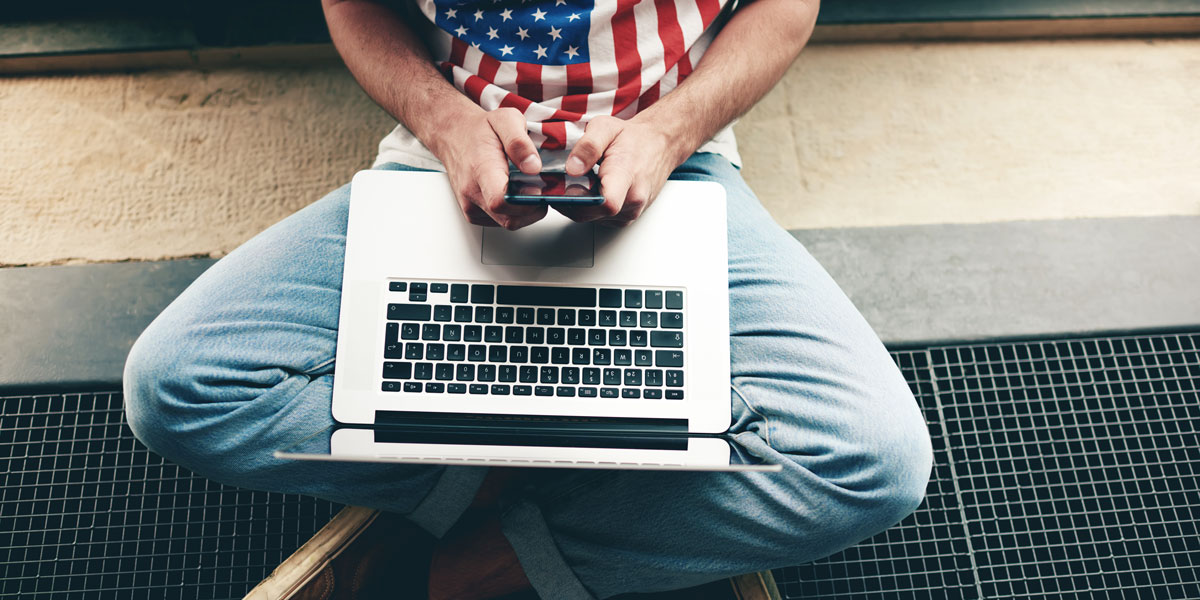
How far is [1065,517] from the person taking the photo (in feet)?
4.13

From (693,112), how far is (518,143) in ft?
0.99

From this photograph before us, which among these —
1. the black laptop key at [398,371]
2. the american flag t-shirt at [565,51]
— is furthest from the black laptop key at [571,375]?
the american flag t-shirt at [565,51]

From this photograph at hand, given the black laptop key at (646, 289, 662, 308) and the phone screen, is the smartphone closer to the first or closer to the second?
the phone screen

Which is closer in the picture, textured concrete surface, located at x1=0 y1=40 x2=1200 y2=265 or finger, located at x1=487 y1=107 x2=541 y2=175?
finger, located at x1=487 y1=107 x2=541 y2=175

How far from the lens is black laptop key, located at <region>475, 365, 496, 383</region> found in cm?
91

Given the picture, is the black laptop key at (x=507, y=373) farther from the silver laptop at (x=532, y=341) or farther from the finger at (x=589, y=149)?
the finger at (x=589, y=149)

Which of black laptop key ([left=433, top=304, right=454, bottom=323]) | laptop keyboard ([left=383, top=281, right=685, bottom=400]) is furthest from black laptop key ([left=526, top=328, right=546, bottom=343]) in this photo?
black laptop key ([left=433, top=304, right=454, bottom=323])

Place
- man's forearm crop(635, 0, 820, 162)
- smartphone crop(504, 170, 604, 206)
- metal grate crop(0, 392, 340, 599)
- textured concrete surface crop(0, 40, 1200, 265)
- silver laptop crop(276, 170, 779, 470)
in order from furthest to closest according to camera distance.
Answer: textured concrete surface crop(0, 40, 1200, 265) < metal grate crop(0, 392, 340, 599) < man's forearm crop(635, 0, 820, 162) < silver laptop crop(276, 170, 779, 470) < smartphone crop(504, 170, 604, 206)

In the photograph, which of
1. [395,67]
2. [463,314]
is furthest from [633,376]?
[395,67]

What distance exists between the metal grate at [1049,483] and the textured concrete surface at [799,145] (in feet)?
1.20

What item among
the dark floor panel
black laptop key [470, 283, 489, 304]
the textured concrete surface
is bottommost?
the dark floor panel

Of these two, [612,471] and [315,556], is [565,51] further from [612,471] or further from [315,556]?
[315,556]

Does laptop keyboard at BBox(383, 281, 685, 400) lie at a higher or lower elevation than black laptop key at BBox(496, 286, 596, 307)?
lower

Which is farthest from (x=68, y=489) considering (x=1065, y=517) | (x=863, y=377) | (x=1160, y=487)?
(x=1160, y=487)
